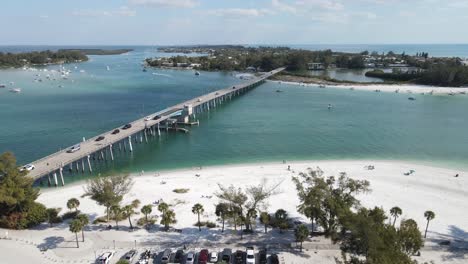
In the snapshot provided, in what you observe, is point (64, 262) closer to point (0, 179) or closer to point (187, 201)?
point (0, 179)

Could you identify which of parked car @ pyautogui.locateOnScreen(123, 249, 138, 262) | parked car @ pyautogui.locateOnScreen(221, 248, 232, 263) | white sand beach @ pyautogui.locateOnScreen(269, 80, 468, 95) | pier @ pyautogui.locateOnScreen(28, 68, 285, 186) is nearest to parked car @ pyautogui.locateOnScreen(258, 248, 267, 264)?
parked car @ pyautogui.locateOnScreen(221, 248, 232, 263)

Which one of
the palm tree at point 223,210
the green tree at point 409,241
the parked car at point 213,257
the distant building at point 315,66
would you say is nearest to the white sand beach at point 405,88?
the distant building at point 315,66

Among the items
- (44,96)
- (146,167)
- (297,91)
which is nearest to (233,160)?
(146,167)

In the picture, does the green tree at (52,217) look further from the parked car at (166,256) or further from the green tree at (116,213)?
the parked car at (166,256)

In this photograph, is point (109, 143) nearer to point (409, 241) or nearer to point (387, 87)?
point (409, 241)

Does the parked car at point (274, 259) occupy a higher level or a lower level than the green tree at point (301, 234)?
lower

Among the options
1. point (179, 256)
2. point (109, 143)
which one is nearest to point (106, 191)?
point (179, 256)
